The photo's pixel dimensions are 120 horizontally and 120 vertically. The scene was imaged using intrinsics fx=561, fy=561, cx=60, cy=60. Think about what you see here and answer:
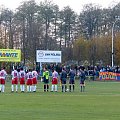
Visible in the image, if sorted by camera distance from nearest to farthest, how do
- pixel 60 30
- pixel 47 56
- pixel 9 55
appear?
1. pixel 47 56
2. pixel 9 55
3. pixel 60 30

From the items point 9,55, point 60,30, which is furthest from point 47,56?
point 60,30

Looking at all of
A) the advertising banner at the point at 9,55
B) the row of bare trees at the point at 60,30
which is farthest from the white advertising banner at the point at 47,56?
the row of bare trees at the point at 60,30

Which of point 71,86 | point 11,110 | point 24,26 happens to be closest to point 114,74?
point 24,26

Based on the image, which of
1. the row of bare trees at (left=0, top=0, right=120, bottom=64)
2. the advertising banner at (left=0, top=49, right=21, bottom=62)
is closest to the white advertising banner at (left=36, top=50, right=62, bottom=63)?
the advertising banner at (left=0, top=49, right=21, bottom=62)

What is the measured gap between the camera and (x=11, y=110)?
25.2 meters

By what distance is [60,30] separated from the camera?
102 m

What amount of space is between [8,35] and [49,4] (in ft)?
39.8

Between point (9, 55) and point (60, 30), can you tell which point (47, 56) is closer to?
point (9, 55)

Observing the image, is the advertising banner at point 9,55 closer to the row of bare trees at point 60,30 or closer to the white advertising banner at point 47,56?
the white advertising banner at point 47,56

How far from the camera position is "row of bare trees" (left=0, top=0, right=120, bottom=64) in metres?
91.0

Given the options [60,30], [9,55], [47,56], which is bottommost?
[47,56]

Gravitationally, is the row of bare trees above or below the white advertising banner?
above

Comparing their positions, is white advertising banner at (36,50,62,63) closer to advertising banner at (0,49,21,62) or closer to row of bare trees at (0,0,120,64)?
advertising banner at (0,49,21,62)

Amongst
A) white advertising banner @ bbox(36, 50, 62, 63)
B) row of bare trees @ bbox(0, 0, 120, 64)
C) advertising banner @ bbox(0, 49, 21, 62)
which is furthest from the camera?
row of bare trees @ bbox(0, 0, 120, 64)
